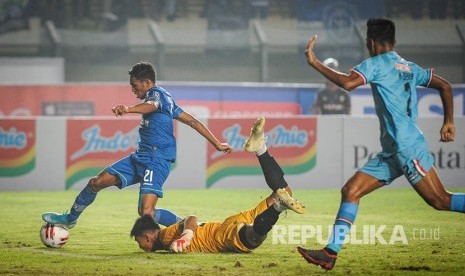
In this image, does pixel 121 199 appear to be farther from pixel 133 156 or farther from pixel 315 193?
pixel 133 156

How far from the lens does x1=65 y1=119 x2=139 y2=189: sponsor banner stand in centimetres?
1902

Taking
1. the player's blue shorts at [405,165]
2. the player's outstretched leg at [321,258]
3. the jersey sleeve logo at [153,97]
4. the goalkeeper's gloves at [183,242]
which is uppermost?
the jersey sleeve logo at [153,97]

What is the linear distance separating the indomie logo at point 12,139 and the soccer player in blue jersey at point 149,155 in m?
8.10

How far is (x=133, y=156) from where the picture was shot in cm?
1102

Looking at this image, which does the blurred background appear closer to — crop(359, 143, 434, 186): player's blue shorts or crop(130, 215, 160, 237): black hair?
crop(130, 215, 160, 237): black hair

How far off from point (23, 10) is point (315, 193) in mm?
12978

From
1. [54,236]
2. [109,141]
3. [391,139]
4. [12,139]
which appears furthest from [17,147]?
[391,139]

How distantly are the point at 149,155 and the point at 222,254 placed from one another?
138cm

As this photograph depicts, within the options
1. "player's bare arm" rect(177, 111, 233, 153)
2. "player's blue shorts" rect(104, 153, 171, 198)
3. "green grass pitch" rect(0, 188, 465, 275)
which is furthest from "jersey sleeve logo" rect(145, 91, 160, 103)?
"green grass pitch" rect(0, 188, 465, 275)

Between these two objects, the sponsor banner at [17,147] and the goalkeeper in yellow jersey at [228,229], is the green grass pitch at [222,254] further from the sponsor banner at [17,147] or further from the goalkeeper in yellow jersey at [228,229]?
the sponsor banner at [17,147]

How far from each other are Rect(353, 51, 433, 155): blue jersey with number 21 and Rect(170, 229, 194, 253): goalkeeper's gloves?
7.14 ft

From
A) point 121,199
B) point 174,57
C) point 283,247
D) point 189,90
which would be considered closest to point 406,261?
point 283,247

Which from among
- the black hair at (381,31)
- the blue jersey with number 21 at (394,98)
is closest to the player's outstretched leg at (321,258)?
the blue jersey with number 21 at (394,98)

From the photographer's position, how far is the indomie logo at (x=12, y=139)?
18875 millimetres
